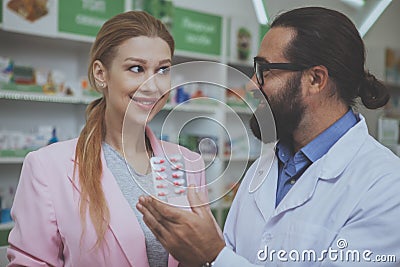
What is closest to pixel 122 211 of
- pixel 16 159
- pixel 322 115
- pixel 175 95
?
pixel 175 95

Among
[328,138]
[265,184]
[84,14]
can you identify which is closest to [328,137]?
[328,138]

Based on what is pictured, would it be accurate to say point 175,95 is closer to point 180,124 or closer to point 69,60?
point 180,124

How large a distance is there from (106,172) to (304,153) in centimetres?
27

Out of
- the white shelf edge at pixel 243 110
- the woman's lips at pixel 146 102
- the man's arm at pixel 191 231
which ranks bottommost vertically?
the man's arm at pixel 191 231

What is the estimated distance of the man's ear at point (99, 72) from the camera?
664 mm

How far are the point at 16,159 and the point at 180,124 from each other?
833 millimetres

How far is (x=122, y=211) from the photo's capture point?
2.18ft

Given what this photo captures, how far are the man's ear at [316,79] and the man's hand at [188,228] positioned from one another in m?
0.18

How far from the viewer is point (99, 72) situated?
2.19 feet

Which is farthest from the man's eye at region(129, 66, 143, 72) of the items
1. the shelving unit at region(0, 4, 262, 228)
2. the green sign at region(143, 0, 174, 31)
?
the green sign at region(143, 0, 174, 31)

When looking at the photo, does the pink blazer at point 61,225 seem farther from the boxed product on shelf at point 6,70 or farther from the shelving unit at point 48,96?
the boxed product on shelf at point 6,70

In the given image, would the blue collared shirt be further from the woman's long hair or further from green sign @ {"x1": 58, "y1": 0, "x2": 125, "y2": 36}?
green sign @ {"x1": 58, "y1": 0, "x2": 125, "y2": 36}

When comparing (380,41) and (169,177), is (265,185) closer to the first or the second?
(169,177)

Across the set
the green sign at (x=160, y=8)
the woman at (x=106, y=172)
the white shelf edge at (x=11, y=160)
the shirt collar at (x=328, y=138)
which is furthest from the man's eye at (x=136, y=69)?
the white shelf edge at (x=11, y=160)
